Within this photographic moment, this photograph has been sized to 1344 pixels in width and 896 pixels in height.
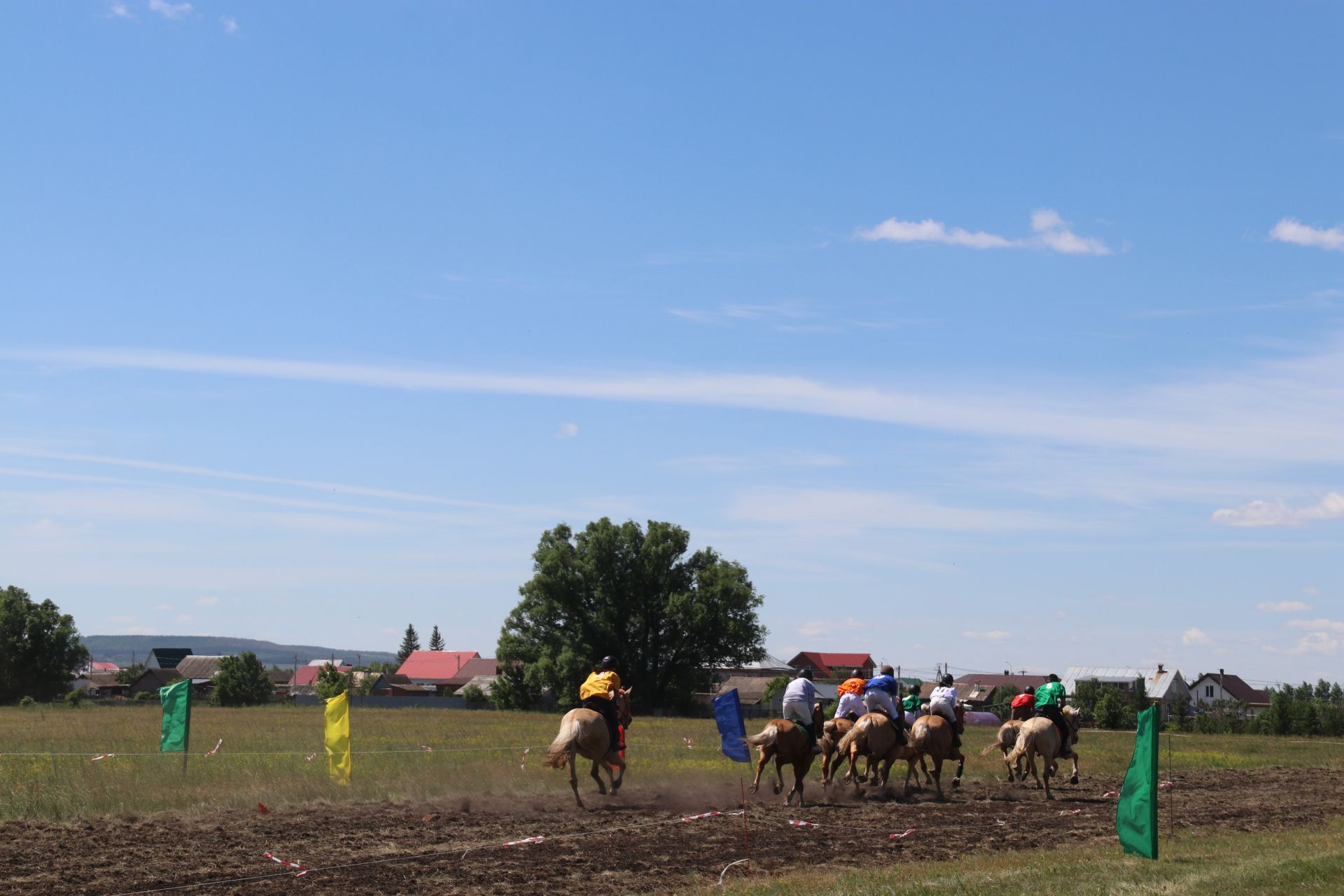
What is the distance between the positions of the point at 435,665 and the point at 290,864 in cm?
15326

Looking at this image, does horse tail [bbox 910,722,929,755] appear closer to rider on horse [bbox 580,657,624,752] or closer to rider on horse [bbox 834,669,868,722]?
rider on horse [bbox 834,669,868,722]

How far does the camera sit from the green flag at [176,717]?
67.8 feet

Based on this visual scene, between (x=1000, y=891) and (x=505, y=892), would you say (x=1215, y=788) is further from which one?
(x=505, y=892)

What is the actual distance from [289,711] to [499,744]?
112ft

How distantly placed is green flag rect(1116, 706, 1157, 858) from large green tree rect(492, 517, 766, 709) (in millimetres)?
65846

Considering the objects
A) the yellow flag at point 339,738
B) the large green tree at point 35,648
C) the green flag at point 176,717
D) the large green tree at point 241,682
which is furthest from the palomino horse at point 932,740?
the large green tree at point 35,648

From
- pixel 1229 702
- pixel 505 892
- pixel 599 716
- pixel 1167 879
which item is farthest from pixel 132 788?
pixel 1229 702

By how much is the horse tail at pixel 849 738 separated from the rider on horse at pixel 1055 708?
4140 mm

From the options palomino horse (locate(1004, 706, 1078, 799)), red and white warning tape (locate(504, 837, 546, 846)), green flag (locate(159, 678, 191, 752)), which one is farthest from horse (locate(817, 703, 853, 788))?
green flag (locate(159, 678, 191, 752))

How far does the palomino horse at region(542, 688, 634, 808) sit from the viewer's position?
17734 millimetres

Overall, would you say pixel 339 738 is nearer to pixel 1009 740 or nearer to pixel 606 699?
pixel 606 699

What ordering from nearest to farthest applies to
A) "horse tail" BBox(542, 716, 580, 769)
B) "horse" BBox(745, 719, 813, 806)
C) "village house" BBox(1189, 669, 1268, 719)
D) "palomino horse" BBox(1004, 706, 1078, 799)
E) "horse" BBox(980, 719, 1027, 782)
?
"horse tail" BBox(542, 716, 580, 769) → "horse" BBox(745, 719, 813, 806) → "palomino horse" BBox(1004, 706, 1078, 799) → "horse" BBox(980, 719, 1027, 782) → "village house" BBox(1189, 669, 1268, 719)

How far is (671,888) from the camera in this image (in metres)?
12.0

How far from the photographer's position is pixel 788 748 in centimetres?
1964
